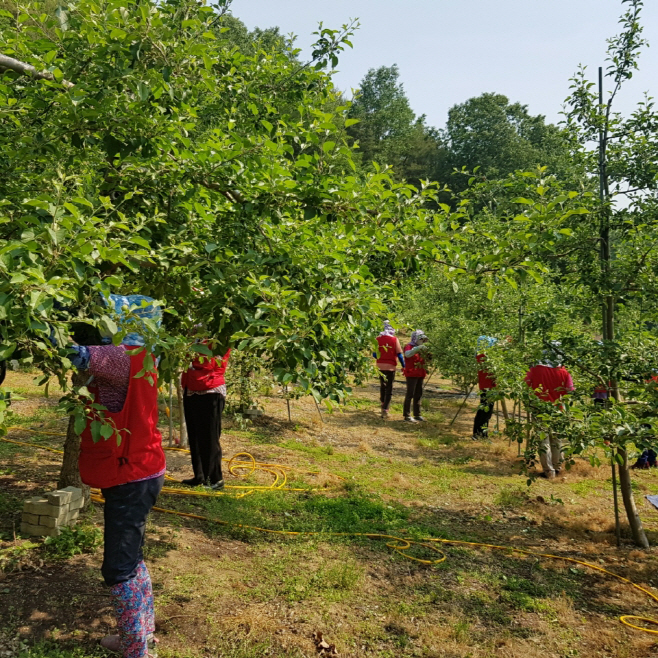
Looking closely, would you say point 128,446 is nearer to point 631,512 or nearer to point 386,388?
point 631,512

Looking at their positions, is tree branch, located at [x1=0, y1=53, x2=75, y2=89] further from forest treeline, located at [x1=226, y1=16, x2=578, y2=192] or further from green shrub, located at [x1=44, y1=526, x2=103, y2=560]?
forest treeline, located at [x1=226, y1=16, x2=578, y2=192]

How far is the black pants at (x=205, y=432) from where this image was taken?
5.82 meters

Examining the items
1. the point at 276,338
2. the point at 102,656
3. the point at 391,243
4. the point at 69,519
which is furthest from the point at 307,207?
the point at 69,519

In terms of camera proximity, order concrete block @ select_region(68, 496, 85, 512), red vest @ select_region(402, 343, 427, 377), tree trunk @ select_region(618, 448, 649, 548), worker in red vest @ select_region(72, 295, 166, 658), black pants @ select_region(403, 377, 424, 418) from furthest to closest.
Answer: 1. black pants @ select_region(403, 377, 424, 418)
2. red vest @ select_region(402, 343, 427, 377)
3. tree trunk @ select_region(618, 448, 649, 548)
4. concrete block @ select_region(68, 496, 85, 512)
5. worker in red vest @ select_region(72, 295, 166, 658)

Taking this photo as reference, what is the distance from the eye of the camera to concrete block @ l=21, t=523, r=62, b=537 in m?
4.16

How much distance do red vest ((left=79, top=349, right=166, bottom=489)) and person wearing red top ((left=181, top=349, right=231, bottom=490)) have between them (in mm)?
2793

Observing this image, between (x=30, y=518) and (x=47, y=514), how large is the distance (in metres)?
0.16

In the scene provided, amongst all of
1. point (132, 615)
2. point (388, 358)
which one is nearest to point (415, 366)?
point (388, 358)

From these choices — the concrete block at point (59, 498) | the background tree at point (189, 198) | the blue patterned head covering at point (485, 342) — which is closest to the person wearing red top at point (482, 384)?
the blue patterned head covering at point (485, 342)

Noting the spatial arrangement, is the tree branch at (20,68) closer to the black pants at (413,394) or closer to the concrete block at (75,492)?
the concrete block at (75,492)

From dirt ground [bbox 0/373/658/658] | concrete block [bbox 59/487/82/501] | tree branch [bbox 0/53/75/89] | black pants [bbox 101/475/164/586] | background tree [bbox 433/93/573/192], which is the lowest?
dirt ground [bbox 0/373/658/658]

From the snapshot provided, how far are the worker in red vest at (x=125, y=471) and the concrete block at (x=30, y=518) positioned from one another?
5.74 feet

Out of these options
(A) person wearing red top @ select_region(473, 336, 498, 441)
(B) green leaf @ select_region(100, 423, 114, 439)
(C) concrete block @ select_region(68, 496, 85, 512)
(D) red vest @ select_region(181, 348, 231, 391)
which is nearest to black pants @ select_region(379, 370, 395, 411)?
(A) person wearing red top @ select_region(473, 336, 498, 441)

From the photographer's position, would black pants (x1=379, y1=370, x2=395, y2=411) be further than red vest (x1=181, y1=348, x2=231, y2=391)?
Yes
